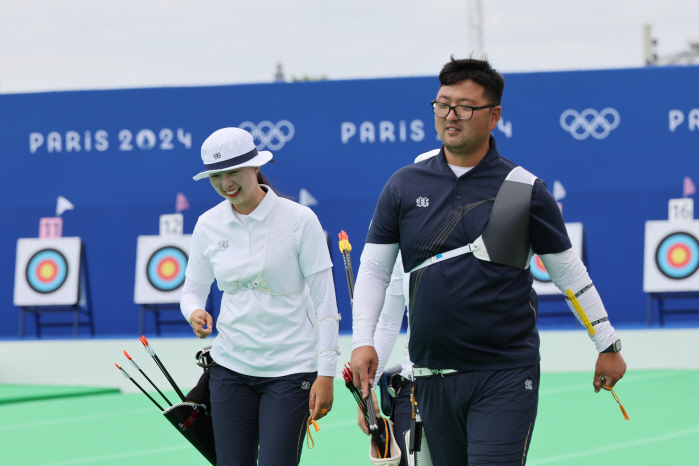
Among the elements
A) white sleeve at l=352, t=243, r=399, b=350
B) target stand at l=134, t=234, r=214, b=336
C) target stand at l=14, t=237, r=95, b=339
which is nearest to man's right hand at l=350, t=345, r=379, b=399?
white sleeve at l=352, t=243, r=399, b=350

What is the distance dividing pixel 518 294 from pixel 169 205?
651 cm

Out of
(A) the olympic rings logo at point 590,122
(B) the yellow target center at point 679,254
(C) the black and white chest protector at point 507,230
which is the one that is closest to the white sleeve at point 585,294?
(C) the black and white chest protector at point 507,230

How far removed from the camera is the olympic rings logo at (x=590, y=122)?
7.97m

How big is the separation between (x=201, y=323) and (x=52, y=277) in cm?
Answer: 599

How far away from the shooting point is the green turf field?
4355mm

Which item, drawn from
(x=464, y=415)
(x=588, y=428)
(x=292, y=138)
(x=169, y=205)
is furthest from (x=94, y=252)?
(x=464, y=415)

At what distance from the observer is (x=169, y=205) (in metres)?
8.29

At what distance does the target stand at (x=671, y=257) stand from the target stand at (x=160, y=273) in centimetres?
381

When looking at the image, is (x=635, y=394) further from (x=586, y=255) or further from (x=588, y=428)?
(x=586, y=255)

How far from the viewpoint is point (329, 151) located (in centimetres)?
818

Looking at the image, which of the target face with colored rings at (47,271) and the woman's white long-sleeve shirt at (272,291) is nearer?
the woman's white long-sleeve shirt at (272,291)

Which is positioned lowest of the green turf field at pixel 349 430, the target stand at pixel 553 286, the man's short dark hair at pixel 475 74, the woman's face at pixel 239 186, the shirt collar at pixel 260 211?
the green turf field at pixel 349 430

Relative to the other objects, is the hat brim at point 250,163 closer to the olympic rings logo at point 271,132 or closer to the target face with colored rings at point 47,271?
the olympic rings logo at point 271,132

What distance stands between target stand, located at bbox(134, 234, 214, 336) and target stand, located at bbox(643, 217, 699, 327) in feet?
12.5
